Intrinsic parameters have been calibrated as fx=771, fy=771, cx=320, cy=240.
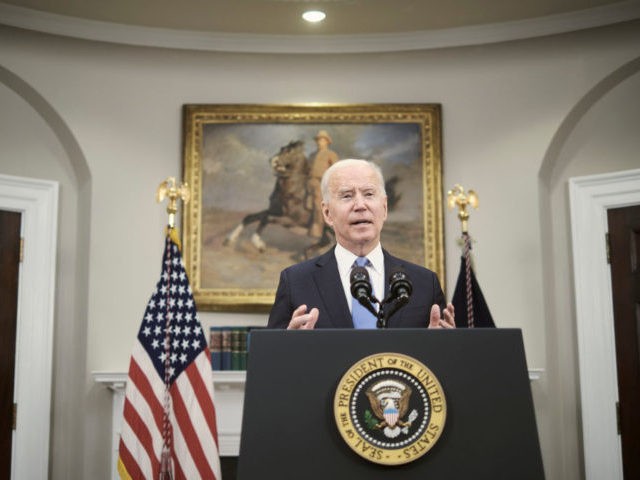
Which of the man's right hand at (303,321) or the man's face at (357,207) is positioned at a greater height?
the man's face at (357,207)

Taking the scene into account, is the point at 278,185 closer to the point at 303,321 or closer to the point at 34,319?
the point at 34,319

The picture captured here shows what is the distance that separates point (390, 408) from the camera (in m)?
1.66

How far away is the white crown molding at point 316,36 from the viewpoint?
510cm

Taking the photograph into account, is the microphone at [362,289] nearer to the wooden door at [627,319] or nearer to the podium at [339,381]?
the podium at [339,381]

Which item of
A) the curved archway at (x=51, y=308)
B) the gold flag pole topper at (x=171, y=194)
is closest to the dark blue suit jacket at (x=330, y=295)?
the gold flag pole topper at (x=171, y=194)

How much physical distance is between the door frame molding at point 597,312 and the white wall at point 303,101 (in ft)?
0.42

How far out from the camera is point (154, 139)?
556 cm

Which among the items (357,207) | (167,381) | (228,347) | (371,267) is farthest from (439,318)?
(228,347)

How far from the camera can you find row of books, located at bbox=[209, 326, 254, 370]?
5223mm

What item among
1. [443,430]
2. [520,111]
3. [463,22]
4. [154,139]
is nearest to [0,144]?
[154,139]

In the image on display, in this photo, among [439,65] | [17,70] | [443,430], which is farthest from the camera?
[439,65]

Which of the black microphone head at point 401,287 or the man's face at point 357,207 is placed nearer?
the black microphone head at point 401,287

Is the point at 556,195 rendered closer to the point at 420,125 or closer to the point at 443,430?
the point at 420,125

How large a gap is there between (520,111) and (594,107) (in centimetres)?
51
